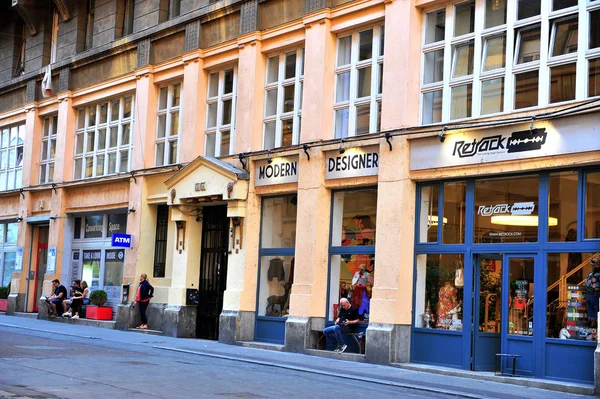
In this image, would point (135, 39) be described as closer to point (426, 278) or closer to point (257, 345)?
point (257, 345)

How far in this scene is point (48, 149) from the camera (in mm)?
32938

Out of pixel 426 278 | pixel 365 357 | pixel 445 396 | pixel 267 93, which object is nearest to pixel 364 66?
pixel 267 93

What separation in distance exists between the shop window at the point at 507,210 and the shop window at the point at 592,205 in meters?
0.71

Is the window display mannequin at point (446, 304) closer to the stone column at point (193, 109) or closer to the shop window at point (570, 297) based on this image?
the shop window at point (570, 297)

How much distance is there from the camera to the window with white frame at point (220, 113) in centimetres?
2467

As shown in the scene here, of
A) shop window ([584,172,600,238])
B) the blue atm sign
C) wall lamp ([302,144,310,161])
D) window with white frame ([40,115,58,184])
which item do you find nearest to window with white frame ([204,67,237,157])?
wall lamp ([302,144,310,161])

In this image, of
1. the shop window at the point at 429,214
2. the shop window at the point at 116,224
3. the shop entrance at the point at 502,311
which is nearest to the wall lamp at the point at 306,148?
the shop window at the point at 429,214

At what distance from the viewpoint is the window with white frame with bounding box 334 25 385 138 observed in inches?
804

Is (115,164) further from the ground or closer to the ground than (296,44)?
closer to the ground

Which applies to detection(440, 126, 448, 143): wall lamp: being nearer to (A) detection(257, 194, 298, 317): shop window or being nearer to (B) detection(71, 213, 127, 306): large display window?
(A) detection(257, 194, 298, 317): shop window

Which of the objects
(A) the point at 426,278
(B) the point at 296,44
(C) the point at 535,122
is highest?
(B) the point at 296,44

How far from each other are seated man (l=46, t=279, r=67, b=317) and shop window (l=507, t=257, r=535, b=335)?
17.7m

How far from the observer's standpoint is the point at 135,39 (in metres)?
27.9

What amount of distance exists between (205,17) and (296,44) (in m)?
3.90
